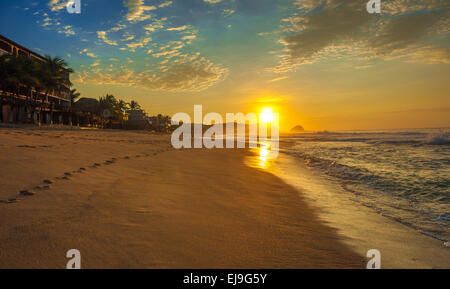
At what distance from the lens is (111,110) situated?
6500 centimetres

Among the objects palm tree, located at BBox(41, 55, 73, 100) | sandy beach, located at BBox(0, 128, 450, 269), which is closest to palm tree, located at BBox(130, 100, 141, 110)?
palm tree, located at BBox(41, 55, 73, 100)

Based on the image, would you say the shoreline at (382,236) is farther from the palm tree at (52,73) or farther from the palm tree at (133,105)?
the palm tree at (133,105)

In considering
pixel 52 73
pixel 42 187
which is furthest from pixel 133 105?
pixel 42 187

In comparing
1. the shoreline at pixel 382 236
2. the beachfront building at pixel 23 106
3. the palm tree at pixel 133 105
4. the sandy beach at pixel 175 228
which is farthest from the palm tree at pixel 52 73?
the palm tree at pixel 133 105

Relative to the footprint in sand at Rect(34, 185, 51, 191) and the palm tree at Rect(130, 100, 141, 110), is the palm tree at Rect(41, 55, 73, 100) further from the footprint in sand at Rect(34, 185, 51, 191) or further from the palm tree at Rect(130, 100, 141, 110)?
the palm tree at Rect(130, 100, 141, 110)

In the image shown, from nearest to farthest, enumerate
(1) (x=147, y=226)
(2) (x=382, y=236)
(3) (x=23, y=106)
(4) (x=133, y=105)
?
(1) (x=147, y=226)
(2) (x=382, y=236)
(3) (x=23, y=106)
(4) (x=133, y=105)

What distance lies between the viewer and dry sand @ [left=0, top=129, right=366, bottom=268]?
2.27 m

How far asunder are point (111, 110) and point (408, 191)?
70.6 meters

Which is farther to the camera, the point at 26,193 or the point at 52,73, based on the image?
the point at 52,73

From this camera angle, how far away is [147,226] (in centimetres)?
299

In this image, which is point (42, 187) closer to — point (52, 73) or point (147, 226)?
point (147, 226)
